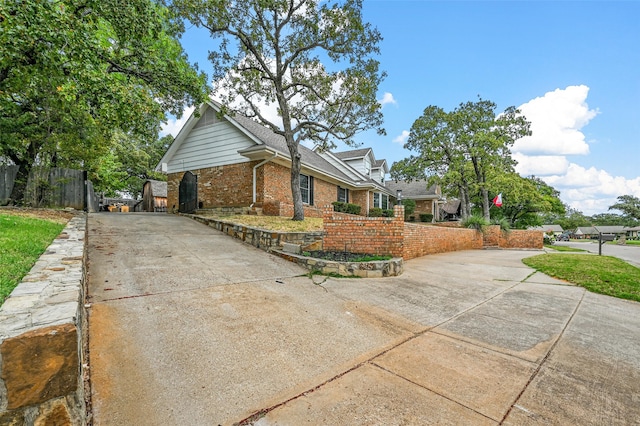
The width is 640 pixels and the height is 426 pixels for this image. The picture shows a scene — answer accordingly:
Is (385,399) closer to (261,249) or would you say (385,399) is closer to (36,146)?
(261,249)

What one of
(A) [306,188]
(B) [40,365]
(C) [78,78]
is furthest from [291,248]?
(A) [306,188]

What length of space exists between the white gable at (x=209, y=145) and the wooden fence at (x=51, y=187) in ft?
12.5

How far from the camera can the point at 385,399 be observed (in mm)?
1918

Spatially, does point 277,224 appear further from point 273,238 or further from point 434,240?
point 434,240

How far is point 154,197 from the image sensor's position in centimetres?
2150

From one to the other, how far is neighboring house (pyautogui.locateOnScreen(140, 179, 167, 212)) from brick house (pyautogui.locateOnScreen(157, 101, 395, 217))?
28.0 feet

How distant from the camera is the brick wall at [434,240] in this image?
26.7 ft

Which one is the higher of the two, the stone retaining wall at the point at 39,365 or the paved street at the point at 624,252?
the stone retaining wall at the point at 39,365

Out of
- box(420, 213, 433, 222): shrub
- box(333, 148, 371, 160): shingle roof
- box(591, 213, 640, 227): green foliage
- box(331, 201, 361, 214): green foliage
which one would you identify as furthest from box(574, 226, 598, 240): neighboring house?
box(331, 201, 361, 214): green foliage

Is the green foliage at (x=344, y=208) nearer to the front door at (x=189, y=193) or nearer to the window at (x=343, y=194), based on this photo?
the window at (x=343, y=194)

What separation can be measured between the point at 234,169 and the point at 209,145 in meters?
2.04

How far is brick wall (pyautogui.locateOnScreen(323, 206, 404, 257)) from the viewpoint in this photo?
643 centimetres

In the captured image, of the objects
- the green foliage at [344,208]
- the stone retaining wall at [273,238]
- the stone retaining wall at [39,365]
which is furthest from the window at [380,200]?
the stone retaining wall at [39,365]

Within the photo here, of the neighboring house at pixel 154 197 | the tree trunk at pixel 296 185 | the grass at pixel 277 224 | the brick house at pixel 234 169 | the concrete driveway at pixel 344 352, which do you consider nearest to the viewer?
the concrete driveway at pixel 344 352
